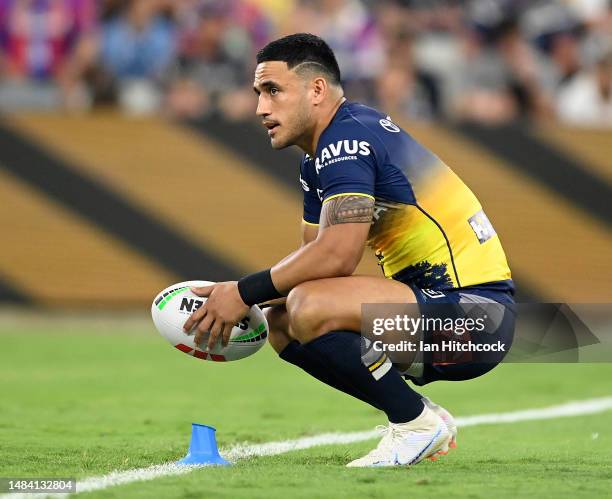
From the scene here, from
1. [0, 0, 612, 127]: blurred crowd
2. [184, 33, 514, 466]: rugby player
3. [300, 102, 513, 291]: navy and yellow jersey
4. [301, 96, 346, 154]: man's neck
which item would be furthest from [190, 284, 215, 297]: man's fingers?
[0, 0, 612, 127]: blurred crowd

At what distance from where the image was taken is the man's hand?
5.35 meters

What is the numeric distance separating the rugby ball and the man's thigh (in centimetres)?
36

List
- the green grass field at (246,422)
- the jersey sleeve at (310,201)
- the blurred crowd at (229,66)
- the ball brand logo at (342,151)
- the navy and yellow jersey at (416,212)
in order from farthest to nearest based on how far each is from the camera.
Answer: the blurred crowd at (229,66)
the jersey sleeve at (310,201)
the navy and yellow jersey at (416,212)
the ball brand logo at (342,151)
the green grass field at (246,422)

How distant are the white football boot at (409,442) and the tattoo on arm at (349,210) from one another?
868 mm

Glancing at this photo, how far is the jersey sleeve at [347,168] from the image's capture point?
17.3ft

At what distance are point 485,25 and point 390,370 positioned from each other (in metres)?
9.04

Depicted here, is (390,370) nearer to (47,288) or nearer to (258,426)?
(258,426)

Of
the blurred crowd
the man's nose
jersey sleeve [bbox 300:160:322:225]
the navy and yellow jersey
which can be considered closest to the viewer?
the navy and yellow jersey

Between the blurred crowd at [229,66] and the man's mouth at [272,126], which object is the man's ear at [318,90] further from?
the blurred crowd at [229,66]

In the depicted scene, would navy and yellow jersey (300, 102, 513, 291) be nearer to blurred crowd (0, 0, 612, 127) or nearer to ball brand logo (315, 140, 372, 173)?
ball brand logo (315, 140, 372, 173)

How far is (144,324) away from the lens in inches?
494

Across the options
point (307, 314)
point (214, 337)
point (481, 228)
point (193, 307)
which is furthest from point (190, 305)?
point (481, 228)

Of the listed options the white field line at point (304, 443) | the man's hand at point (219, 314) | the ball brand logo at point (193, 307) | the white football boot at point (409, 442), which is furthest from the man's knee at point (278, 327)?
the white football boot at point (409, 442)

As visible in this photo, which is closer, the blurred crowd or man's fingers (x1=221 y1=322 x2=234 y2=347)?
man's fingers (x1=221 y1=322 x2=234 y2=347)
